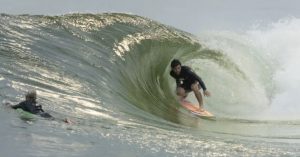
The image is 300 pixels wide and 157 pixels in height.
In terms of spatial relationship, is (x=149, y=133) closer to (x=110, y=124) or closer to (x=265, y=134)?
(x=110, y=124)

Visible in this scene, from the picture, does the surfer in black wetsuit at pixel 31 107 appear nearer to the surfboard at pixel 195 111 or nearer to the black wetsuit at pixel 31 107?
the black wetsuit at pixel 31 107

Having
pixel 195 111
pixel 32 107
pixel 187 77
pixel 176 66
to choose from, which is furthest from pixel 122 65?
pixel 32 107

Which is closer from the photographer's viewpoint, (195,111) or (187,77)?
(195,111)

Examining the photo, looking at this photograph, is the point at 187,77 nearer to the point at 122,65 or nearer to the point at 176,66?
the point at 176,66

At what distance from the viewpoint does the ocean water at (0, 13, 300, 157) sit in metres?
8.62

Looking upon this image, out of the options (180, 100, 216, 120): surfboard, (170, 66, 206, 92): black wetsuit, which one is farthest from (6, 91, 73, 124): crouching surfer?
(170, 66, 206, 92): black wetsuit

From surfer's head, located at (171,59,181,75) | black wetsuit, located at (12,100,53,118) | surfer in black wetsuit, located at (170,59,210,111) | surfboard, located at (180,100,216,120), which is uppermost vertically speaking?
surfer's head, located at (171,59,181,75)

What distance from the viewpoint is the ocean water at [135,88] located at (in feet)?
28.3

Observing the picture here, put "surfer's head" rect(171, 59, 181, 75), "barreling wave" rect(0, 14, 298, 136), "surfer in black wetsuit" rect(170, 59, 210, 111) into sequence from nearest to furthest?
1. "barreling wave" rect(0, 14, 298, 136)
2. "surfer's head" rect(171, 59, 181, 75)
3. "surfer in black wetsuit" rect(170, 59, 210, 111)

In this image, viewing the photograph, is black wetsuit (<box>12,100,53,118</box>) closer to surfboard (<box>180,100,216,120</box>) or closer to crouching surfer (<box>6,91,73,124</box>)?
crouching surfer (<box>6,91,73,124</box>)

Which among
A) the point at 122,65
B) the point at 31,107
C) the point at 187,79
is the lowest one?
the point at 31,107

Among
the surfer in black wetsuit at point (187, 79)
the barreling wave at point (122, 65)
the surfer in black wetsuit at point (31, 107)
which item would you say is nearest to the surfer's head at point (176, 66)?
the surfer in black wetsuit at point (187, 79)

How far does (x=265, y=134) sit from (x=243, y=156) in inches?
164

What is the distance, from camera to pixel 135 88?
15.8 metres
